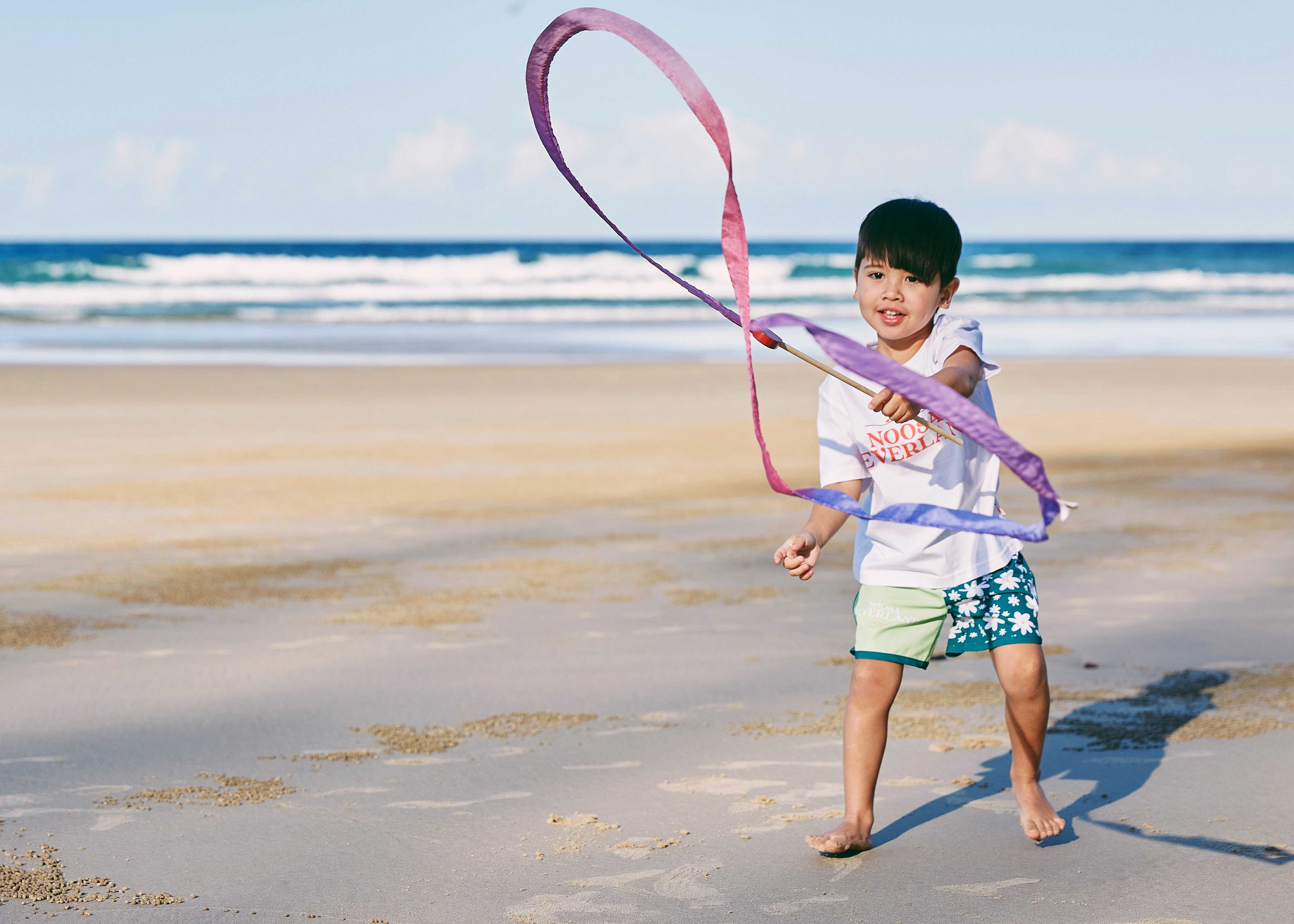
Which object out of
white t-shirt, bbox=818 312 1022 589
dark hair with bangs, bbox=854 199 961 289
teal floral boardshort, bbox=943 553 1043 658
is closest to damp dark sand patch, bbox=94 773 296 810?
white t-shirt, bbox=818 312 1022 589

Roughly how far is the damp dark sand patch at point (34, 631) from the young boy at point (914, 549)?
2881 millimetres

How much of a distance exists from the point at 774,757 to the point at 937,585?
863 mm

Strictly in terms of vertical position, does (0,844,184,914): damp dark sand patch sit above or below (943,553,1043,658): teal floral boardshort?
below

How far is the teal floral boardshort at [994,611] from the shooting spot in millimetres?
2875

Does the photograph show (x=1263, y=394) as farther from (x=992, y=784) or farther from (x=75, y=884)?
(x=75, y=884)

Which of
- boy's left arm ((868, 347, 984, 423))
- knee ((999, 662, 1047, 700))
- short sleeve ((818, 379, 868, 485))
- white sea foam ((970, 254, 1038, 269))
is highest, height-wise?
white sea foam ((970, 254, 1038, 269))

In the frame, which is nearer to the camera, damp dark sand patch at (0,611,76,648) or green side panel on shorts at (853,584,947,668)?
green side panel on shorts at (853,584,947,668)

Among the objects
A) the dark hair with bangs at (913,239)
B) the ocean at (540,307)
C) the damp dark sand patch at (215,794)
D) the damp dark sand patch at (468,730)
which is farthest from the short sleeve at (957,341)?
the ocean at (540,307)

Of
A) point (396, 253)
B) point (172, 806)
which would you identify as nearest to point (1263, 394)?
point (172, 806)

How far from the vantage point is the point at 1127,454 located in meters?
9.20

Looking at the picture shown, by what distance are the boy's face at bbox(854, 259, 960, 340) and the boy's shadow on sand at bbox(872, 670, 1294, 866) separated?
1129 millimetres

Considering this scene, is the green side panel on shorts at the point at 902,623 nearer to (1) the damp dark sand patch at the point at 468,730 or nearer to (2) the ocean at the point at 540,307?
(1) the damp dark sand patch at the point at 468,730

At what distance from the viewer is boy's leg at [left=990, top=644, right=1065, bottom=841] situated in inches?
113

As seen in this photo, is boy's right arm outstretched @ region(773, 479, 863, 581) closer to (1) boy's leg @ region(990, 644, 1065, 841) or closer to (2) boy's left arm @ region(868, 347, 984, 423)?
(2) boy's left arm @ region(868, 347, 984, 423)
